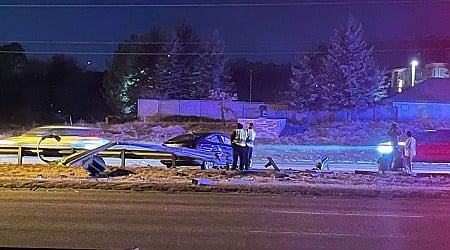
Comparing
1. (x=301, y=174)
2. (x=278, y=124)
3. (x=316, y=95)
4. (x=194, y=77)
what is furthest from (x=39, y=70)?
(x=301, y=174)

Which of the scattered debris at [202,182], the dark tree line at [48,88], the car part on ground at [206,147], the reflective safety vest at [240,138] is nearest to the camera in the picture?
the scattered debris at [202,182]

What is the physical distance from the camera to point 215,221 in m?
12.2

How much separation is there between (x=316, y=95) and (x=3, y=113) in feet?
122

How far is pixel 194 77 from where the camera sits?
68.2 m

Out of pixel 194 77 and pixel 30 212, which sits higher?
pixel 194 77

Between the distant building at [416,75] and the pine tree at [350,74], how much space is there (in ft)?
32.4

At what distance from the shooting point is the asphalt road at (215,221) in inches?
387

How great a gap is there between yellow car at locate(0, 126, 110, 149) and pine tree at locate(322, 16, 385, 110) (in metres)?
35.9

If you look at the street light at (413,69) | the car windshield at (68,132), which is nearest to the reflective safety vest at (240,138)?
the car windshield at (68,132)

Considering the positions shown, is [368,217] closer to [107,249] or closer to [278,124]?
[107,249]

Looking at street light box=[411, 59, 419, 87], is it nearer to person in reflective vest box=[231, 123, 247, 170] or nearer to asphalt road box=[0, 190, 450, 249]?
person in reflective vest box=[231, 123, 247, 170]

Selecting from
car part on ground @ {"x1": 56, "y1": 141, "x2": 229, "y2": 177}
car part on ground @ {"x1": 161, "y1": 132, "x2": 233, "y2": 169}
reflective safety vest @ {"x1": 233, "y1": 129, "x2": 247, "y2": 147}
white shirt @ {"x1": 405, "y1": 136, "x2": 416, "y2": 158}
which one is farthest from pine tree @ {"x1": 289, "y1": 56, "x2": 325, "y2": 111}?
reflective safety vest @ {"x1": 233, "y1": 129, "x2": 247, "y2": 147}

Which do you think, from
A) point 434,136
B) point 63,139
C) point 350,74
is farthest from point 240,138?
point 350,74

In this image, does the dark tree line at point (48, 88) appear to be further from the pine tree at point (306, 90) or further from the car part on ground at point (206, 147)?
the car part on ground at point (206, 147)
